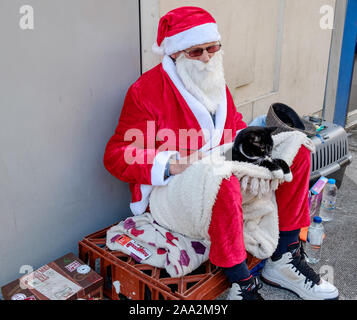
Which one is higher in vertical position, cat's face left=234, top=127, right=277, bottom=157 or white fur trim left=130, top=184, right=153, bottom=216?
cat's face left=234, top=127, right=277, bottom=157

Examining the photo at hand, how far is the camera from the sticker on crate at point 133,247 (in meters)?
1.94

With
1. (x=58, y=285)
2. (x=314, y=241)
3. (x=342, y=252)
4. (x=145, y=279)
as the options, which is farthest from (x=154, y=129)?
(x=342, y=252)

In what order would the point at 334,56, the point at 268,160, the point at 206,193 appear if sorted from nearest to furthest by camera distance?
the point at 206,193 < the point at 268,160 < the point at 334,56

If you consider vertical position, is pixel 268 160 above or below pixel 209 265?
above

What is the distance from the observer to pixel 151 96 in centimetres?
205

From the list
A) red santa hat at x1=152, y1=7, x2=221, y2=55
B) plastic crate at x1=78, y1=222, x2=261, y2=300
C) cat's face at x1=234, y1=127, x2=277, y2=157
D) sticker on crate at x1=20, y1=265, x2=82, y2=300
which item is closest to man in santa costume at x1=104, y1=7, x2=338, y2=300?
red santa hat at x1=152, y1=7, x2=221, y2=55

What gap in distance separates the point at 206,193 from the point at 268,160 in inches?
15.7

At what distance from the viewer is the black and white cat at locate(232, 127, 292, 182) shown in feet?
6.10

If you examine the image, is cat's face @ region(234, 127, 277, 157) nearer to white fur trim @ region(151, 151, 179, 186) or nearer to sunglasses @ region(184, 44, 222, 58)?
white fur trim @ region(151, 151, 179, 186)

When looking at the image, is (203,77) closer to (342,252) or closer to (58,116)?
A: (58,116)

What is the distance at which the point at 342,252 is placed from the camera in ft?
8.45
